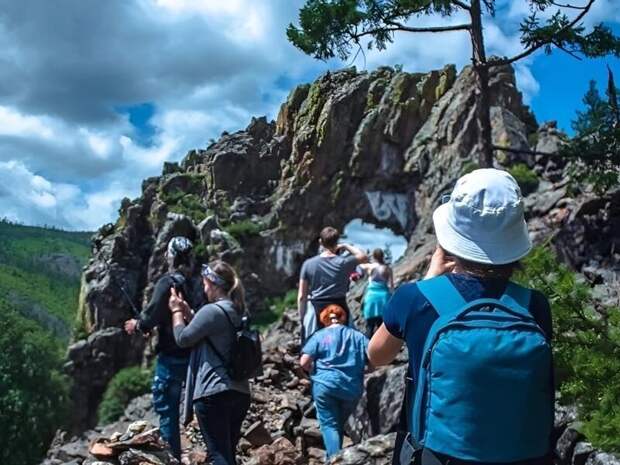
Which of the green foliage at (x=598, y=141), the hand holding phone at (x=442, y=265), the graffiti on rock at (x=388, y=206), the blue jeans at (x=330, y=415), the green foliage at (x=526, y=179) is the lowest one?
the blue jeans at (x=330, y=415)

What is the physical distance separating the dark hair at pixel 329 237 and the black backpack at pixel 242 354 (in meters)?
2.19

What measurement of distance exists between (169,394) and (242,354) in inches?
48.3

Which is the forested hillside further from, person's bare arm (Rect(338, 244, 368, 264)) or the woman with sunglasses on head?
the woman with sunglasses on head

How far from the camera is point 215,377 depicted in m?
4.49

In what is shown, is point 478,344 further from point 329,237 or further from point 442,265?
point 329,237

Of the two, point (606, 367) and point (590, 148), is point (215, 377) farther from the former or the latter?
point (590, 148)

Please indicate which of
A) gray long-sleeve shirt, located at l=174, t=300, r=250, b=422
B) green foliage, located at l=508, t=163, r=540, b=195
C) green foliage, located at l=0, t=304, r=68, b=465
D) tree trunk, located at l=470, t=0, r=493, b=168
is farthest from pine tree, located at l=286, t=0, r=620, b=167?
green foliage, located at l=0, t=304, r=68, b=465

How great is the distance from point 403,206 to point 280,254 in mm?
7925

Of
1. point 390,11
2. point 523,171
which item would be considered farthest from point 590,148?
point 523,171

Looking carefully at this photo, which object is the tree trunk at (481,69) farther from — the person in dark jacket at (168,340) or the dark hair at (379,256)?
the person in dark jacket at (168,340)

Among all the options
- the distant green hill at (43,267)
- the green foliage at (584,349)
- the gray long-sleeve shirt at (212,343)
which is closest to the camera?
the green foliage at (584,349)

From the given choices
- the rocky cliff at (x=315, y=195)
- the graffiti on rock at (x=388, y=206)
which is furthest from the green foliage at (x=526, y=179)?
the graffiti on rock at (x=388, y=206)

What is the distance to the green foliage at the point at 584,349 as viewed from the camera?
3.75m

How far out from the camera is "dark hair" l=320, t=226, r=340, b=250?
21.9ft
